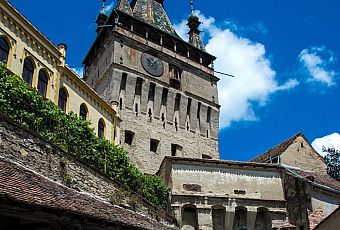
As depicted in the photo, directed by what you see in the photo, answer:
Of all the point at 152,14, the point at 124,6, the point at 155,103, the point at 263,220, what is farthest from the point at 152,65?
the point at 263,220

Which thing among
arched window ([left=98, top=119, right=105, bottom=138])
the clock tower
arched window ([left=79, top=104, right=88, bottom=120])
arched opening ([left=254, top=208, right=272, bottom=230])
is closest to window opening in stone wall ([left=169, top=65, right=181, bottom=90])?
the clock tower

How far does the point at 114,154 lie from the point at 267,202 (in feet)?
41.1

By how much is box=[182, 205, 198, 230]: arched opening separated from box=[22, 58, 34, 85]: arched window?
12052mm

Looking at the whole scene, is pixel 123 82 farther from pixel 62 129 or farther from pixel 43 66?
pixel 62 129

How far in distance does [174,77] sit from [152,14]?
927 cm

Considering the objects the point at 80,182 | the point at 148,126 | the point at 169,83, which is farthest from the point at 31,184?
the point at 169,83

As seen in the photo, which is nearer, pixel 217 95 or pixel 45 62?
pixel 45 62

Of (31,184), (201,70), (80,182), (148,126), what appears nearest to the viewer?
(31,184)

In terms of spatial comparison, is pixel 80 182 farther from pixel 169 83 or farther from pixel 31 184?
pixel 169 83

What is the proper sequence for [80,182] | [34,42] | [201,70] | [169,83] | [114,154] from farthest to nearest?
[201,70] < [169,83] < [34,42] < [114,154] < [80,182]

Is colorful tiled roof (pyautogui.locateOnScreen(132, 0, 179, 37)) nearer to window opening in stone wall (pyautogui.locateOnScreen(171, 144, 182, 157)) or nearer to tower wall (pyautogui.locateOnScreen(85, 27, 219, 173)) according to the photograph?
tower wall (pyautogui.locateOnScreen(85, 27, 219, 173))

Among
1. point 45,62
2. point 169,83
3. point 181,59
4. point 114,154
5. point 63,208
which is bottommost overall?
point 63,208

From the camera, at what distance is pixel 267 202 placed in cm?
2986

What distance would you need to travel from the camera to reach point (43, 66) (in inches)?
992
